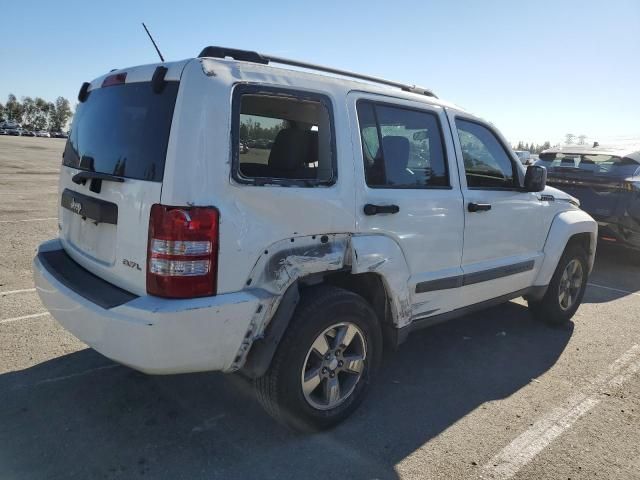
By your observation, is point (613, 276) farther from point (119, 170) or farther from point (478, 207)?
point (119, 170)

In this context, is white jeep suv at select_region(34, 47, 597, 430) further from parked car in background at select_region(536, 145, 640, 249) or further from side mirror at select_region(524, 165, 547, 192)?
parked car in background at select_region(536, 145, 640, 249)

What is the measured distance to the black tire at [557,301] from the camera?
4767mm

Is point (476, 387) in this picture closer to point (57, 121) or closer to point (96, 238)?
point (96, 238)

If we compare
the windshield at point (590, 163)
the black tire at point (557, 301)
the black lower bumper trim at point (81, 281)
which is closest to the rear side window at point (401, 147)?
the black lower bumper trim at point (81, 281)

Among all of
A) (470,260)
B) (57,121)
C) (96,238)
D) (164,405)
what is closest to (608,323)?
(470,260)

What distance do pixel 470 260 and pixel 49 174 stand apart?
17.9 meters

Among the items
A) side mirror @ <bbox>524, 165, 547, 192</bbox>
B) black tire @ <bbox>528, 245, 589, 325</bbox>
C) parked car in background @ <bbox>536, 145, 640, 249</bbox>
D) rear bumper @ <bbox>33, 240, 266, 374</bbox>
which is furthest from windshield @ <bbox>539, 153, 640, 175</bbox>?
rear bumper @ <bbox>33, 240, 266, 374</bbox>

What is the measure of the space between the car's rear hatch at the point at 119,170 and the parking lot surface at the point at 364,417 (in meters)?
0.89

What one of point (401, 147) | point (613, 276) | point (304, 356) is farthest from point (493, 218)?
point (613, 276)

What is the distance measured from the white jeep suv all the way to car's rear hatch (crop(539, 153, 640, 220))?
4345 millimetres

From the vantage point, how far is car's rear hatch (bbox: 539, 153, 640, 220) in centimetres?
716

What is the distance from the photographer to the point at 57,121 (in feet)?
371

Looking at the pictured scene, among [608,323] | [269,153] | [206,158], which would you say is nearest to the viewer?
[206,158]

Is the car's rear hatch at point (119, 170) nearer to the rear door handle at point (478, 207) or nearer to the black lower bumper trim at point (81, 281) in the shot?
the black lower bumper trim at point (81, 281)
